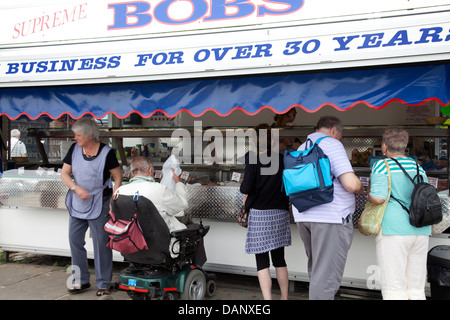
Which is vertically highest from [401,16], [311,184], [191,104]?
[401,16]

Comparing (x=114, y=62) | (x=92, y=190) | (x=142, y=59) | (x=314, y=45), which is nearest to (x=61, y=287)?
(x=92, y=190)

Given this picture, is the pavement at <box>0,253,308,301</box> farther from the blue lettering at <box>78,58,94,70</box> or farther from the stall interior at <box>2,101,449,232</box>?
the blue lettering at <box>78,58,94,70</box>

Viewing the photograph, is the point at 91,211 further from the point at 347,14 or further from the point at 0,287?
the point at 347,14

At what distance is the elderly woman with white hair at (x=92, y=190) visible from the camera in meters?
4.41

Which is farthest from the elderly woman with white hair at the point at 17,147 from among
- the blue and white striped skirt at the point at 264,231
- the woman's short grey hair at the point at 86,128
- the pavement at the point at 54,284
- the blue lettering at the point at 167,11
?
the blue and white striped skirt at the point at 264,231

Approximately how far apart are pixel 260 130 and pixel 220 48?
0.86m

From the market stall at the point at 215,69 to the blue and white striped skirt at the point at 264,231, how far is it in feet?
2.71

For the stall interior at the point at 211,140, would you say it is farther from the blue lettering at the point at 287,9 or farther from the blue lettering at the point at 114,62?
the blue lettering at the point at 287,9

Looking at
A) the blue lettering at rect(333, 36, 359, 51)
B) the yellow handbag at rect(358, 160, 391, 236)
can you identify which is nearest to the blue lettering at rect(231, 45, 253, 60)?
the blue lettering at rect(333, 36, 359, 51)

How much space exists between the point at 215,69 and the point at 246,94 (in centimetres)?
41

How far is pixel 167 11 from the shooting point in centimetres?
431

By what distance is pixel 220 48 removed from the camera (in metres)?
3.91

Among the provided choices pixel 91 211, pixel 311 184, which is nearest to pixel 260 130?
pixel 311 184

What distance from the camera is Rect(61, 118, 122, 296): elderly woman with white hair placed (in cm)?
441
